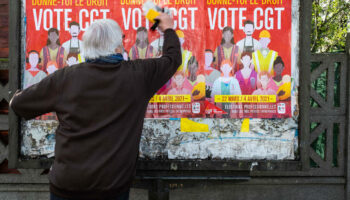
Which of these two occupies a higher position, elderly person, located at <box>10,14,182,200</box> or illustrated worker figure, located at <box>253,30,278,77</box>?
illustrated worker figure, located at <box>253,30,278,77</box>

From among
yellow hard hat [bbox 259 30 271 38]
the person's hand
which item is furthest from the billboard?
the person's hand

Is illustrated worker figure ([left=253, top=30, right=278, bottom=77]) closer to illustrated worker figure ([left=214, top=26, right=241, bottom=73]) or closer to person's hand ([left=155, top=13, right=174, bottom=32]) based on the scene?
illustrated worker figure ([left=214, top=26, right=241, bottom=73])

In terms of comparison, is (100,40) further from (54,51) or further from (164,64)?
(54,51)

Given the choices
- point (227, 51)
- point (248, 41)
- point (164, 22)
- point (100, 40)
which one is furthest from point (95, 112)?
point (248, 41)

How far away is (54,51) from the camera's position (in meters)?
2.28

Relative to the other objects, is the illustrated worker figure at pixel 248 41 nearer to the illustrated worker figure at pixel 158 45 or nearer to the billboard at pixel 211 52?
the billboard at pixel 211 52

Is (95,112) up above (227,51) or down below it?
below

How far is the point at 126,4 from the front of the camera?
89.1 inches

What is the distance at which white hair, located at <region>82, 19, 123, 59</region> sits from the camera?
1710 millimetres

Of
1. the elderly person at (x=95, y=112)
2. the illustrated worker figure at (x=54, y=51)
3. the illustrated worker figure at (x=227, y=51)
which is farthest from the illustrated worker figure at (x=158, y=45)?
the illustrated worker figure at (x=54, y=51)

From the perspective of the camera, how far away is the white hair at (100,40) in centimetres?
171

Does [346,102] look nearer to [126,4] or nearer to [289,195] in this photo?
[289,195]

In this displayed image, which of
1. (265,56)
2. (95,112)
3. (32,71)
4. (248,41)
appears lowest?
(95,112)

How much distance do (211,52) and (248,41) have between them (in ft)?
0.97
